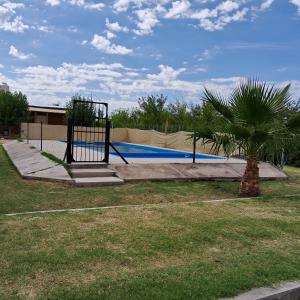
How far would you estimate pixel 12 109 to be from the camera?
33.4m

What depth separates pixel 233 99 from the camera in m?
8.46

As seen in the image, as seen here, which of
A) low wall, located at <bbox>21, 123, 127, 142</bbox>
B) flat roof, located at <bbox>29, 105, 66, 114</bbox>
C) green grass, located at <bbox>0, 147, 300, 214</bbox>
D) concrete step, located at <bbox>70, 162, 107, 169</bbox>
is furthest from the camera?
flat roof, located at <bbox>29, 105, 66, 114</bbox>

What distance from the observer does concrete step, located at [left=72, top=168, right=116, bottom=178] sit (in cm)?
898

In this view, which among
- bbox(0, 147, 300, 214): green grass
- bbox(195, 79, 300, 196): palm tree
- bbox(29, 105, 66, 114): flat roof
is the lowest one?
bbox(0, 147, 300, 214): green grass

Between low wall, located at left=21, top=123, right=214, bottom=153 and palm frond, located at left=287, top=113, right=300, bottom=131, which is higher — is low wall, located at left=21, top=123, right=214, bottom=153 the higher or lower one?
the lower one

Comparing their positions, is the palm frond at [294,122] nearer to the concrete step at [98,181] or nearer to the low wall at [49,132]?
the concrete step at [98,181]

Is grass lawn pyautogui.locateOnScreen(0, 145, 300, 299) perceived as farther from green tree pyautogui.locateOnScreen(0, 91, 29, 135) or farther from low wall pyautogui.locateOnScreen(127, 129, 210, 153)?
green tree pyautogui.locateOnScreen(0, 91, 29, 135)

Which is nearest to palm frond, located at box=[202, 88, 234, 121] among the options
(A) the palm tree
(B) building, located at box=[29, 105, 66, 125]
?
(A) the palm tree

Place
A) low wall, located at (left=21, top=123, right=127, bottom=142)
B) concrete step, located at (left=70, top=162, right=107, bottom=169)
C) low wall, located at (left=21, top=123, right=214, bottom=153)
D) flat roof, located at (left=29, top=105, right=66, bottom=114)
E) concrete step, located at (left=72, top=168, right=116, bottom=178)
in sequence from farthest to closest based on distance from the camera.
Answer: flat roof, located at (left=29, top=105, right=66, bottom=114)
low wall, located at (left=21, top=123, right=127, bottom=142)
low wall, located at (left=21, top=123, right=214, bottom=153)
concrete step, located at (left=70, top=162, right=107, bottom=169)
concrete step, located at (left=72, top=168, right=116, bottom=178)

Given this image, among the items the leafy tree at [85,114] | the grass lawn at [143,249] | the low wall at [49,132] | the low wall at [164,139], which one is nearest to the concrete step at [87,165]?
the leafy tree at [85,114]

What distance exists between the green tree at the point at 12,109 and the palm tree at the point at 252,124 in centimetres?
2768

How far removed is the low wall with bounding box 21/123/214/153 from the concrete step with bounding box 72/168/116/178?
13314 millimetres

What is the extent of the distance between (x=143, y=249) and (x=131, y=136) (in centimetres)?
2602

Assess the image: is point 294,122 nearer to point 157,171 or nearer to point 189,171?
point 189,171
